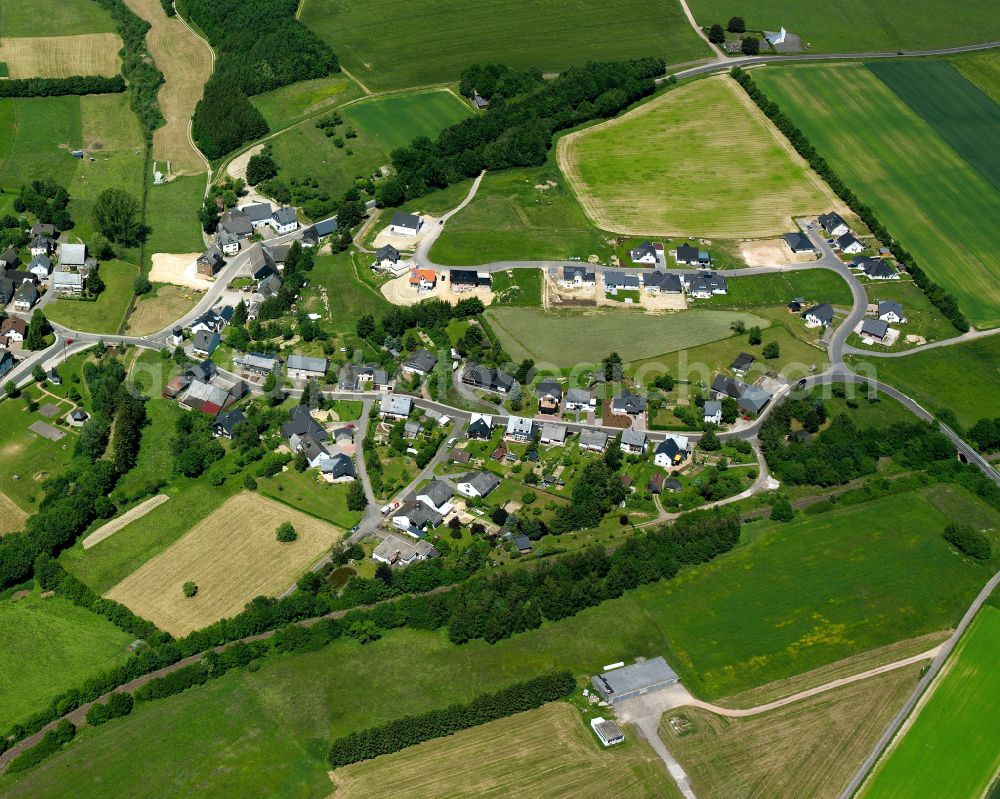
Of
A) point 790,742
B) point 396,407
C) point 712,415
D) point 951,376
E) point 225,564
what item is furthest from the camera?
point 951,376

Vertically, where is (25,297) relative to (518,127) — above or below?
below

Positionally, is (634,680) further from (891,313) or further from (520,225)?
(520,225)

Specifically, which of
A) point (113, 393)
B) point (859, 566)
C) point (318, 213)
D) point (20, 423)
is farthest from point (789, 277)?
point (20, 423)

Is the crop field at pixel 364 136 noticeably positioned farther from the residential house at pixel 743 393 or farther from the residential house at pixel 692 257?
the residential house at pixel 743 393

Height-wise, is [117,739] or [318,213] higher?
[318,213]

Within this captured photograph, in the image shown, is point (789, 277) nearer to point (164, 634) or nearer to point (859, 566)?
point (859, 566)

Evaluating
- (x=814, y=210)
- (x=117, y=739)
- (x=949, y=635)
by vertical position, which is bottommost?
(x=117, y=739)

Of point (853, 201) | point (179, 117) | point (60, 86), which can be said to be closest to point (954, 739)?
point (853, 201)
